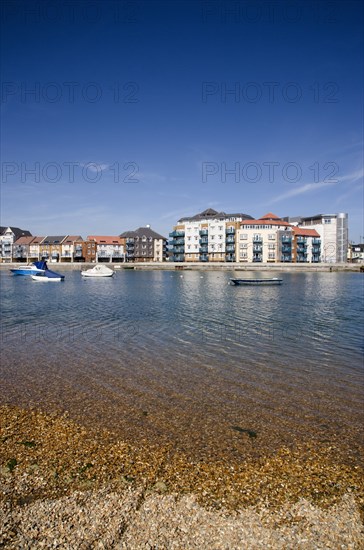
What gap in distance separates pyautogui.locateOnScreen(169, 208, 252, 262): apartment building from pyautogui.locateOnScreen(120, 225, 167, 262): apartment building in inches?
628

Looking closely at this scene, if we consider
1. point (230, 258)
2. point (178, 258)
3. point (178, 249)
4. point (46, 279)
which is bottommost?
point (46, 279)

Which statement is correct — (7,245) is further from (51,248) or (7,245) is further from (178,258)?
(178,258)

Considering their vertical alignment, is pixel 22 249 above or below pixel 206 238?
below

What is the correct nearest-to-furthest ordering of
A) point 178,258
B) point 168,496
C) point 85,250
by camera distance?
point 168,496 < point 178,258 < point 85,250

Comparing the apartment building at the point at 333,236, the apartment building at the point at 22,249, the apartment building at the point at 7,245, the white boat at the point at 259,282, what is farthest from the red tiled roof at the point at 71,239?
the white boat at the point at 259,282

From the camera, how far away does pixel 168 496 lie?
247 inches

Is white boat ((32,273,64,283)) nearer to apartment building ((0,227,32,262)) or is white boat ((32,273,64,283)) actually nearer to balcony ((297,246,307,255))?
balcony ((297,246,307,255))

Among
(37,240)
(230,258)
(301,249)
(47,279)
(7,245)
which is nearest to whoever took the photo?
(47,279)

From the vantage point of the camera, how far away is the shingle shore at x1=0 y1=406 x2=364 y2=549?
17.4 feet

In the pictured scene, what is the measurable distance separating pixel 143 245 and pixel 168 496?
18134 centimetres

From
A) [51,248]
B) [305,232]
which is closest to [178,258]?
[305,232]

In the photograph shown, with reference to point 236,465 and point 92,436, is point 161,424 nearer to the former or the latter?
point 92,436

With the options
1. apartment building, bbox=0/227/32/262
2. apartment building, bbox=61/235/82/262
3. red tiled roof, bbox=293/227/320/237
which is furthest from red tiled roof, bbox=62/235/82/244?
red tiled roof, bbox=293/227/320/237

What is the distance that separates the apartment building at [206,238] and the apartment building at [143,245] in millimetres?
15948
